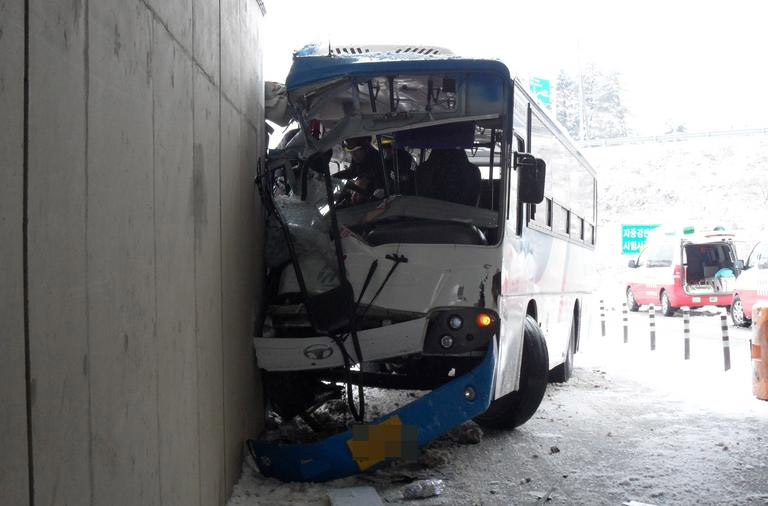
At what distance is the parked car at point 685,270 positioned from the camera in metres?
25.2

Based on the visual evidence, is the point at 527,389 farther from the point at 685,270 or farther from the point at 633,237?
the point at 633,237

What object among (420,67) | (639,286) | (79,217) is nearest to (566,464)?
(420,67)

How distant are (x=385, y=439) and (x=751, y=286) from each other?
52.4ft

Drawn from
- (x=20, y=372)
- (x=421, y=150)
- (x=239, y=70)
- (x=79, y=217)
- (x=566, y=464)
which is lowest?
(x=566, y=464)

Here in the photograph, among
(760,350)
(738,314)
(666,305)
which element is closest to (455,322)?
(760,350)

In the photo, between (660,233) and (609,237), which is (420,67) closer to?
(660,233)

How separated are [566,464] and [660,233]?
22.6m

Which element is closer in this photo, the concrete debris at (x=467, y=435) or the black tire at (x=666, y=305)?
the concrete debris at (x=467, y=435)

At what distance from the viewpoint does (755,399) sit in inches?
401

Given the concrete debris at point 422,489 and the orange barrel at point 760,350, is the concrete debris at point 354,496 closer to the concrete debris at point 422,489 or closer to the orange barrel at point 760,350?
the concrete debris at point 422,489

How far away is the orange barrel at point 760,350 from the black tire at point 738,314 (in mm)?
11323

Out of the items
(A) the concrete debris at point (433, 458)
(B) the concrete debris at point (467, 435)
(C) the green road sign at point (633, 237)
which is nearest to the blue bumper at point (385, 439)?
(A) the concrete debris at point (433, 458)

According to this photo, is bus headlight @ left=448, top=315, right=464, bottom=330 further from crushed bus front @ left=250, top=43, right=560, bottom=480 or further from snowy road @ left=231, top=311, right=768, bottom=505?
snowy road @ left=231, top=311, right=768, bottom=505

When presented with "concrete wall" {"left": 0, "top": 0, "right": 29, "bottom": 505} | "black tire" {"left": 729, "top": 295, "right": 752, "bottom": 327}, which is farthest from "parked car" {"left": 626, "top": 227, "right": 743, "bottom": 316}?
"concrete wall" {"left": 0, "top": 0, "right": 29, "bottom": 505}
